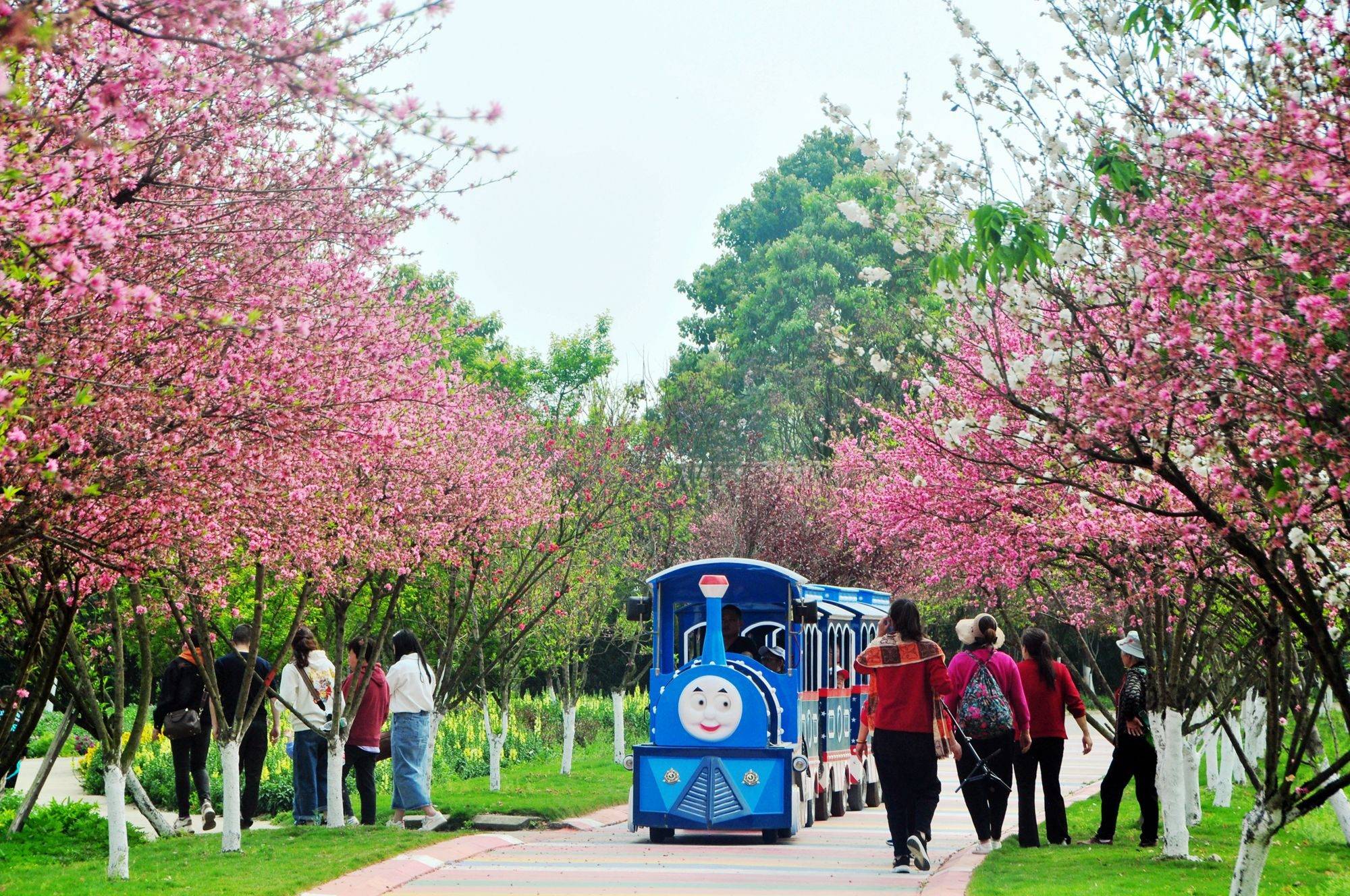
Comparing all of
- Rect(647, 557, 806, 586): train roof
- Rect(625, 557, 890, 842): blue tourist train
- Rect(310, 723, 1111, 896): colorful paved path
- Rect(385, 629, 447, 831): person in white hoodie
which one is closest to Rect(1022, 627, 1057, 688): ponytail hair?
Rect(310, 723, 1111, 896): colorful paved path

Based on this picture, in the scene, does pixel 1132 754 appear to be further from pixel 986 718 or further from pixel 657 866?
pixel 657 866

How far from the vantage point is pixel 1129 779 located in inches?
496

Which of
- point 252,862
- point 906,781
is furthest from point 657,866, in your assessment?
point 252,862

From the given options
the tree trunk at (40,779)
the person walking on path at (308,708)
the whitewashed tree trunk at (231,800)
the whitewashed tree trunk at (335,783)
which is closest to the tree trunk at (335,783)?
the whitewashed tree trunk at (335,783)

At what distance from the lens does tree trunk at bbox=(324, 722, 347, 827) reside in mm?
13828

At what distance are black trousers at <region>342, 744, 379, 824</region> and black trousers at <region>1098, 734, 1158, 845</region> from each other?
6.45m

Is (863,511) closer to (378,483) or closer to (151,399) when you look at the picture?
(378,483)

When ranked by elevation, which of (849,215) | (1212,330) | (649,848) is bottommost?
(649,848)

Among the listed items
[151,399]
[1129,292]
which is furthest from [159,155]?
[1129,292]

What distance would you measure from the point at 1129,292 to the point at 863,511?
12557 millimetres

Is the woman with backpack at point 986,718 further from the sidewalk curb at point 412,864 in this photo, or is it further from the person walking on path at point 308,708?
the person walking on path at point 308,708

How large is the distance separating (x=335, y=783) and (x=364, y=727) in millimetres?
1016

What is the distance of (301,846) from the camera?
12.3 metres

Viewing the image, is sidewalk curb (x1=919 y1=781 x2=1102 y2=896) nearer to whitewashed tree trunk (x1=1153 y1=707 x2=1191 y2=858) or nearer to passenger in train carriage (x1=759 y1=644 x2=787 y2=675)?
whitewashed tree trunk (x1=1153 y1=707 x2=1191 y2=858)
